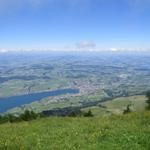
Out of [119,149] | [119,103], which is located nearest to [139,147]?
[119,149]

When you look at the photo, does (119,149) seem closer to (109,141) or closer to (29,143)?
(109,141)

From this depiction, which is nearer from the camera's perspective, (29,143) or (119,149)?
(119,149)

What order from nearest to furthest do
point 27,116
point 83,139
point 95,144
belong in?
1. point 95,144
2. point 83,139
3. point 27,116

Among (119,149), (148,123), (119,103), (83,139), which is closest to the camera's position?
(119,149)

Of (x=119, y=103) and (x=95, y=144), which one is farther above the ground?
(x=95, y=144)

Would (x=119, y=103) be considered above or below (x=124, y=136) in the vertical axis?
below

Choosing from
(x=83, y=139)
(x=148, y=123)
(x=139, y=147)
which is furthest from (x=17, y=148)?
(x=148, y=123)

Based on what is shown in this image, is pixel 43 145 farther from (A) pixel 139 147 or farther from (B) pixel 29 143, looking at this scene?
(A) pixel 139 147

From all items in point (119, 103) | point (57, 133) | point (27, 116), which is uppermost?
point (57, 133)

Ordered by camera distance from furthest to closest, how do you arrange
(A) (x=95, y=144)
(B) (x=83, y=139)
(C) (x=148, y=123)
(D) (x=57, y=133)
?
(C) (x=148, y=123)
(D) (x=57, y=133)
(B) (x=83, y=139)
(A) (x=95, y=144)
